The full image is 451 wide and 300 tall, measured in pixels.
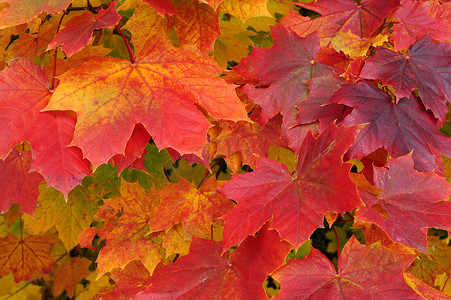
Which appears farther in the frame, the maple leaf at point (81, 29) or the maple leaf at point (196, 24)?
the maple leaf at point (196, 24)

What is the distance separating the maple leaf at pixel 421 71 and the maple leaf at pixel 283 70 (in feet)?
0.45

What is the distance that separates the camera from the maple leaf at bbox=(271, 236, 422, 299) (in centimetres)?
92

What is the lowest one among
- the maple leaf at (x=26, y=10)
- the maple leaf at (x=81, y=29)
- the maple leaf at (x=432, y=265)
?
the maple leaf at (x=432, y=265)

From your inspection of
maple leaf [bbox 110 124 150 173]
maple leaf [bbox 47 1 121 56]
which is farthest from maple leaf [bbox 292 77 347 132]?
maple leaf [bbox 47 1 121 56]

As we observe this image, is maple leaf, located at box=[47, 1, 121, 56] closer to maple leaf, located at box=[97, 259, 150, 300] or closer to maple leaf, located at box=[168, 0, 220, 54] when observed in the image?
maple leaf, located at box=[168, 0, 220, 54]

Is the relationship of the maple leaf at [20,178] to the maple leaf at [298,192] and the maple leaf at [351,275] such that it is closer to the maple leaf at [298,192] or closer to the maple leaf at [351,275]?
the maple leaf at [298,192]

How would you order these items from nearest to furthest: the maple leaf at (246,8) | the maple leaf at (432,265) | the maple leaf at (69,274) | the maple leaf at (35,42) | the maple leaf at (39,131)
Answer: the maple leaf at (39,131) → the maple leaf at (246,8) → the maple leaf at (35,42) → the maple leaf at (432,265) → the maple leaf at (69,274)

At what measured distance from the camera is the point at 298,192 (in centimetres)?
95

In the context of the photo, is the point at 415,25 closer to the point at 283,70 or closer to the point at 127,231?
the point at 283,70

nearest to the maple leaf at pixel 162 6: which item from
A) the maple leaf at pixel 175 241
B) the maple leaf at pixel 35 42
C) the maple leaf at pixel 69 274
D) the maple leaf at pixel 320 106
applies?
the maple leaf at pixel 320 106

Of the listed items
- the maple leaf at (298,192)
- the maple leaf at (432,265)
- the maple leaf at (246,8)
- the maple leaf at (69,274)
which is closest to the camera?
the maple leaf at (298,192)

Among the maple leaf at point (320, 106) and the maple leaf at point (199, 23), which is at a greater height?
the maple leaf at point (199, 23)

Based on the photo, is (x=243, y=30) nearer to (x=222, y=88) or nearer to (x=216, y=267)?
(x=222, y=88)

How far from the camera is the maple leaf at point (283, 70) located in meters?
1.11
